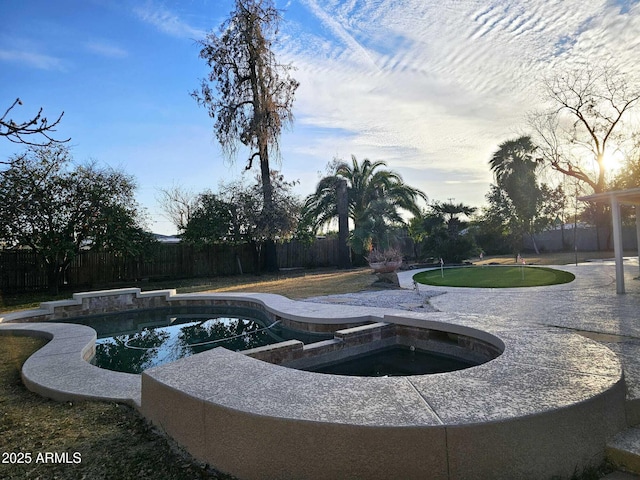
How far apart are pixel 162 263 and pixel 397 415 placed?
1655 cm

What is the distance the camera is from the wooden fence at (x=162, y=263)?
13578mm

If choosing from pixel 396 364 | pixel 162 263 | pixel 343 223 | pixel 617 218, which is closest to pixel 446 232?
pixel 343 223

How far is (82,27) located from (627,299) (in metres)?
11.0

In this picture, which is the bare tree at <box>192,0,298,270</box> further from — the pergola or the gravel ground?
the pergola

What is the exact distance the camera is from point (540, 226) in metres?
27.0

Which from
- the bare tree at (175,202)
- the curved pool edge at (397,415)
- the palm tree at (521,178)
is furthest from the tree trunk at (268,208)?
the palm tree at (521,178)

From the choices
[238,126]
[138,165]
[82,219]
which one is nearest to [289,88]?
[238,126]

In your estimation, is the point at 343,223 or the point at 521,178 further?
the point at 521,178

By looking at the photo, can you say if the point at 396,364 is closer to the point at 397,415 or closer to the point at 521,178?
the point at 397,415

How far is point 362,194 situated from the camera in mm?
21422

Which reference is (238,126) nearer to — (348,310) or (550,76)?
(348,310)

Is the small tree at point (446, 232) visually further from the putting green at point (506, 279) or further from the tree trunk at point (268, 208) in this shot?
the tree trunk at point (268, 208)

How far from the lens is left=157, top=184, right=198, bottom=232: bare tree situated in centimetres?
2489

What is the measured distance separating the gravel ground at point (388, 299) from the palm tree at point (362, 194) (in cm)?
983
